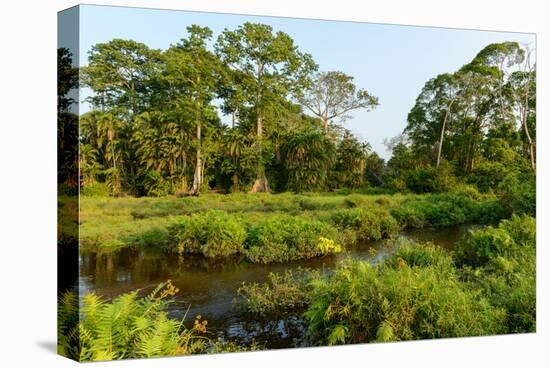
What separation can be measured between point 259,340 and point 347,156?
96.9 inches

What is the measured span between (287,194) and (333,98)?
1.26 meters

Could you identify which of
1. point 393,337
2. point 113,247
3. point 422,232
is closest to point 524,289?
point 422,232

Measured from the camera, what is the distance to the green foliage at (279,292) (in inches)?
315

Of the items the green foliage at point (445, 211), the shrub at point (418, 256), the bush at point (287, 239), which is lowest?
the shrub at point (418, 256)

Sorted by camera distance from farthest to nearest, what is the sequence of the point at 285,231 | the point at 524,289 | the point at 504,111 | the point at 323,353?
the point at 504,111
the point at 524,289
the point at 285,231
the point at 323,353

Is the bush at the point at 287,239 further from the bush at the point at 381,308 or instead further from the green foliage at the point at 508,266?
the green foliage at the point at 508,266

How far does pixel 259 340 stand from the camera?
7.82 metres

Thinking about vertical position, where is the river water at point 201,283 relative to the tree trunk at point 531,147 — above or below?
below

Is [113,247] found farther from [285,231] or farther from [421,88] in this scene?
[421,88]

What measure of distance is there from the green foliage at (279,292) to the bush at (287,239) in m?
0.22

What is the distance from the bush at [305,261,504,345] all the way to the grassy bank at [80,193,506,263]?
0.58 m

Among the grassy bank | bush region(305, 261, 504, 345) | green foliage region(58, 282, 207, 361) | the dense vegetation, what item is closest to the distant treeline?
the grassy bank

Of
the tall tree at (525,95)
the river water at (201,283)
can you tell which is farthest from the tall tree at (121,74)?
the tall tree at (525,95)

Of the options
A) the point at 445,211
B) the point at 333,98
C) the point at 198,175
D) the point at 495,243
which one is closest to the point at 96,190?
the point at 198,175
